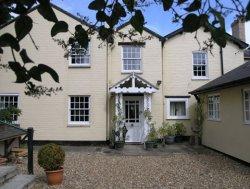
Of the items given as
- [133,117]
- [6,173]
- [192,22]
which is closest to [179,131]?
[133,117]

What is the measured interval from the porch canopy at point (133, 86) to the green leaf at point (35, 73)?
17886mm

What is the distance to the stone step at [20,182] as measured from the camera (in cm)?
936

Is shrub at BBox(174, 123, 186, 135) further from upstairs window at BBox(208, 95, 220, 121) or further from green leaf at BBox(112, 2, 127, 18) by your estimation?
green leaf at BBox(112, 2, 127, 18)

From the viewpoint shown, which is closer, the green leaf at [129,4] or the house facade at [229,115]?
the green leaf at [129,4]

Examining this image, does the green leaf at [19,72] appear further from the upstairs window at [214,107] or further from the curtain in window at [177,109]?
the curtain in window at [177,109]

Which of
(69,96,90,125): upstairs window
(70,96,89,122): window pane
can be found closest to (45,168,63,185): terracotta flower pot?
(69,96,90,125): upstairs window

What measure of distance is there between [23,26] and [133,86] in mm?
18231

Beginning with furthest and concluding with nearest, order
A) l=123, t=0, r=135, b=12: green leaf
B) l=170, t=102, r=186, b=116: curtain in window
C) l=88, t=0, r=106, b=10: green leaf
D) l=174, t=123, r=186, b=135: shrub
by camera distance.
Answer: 1. l=170, t=102, r=186, b=116: curtain in window
2. l=174, t=123, r=186, b=135: shrub
3. l=123, t=0, r=135, b=12: green leaf
4. l=88, t=0, r=106, b=10: green leaf

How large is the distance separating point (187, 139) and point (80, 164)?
9264mm

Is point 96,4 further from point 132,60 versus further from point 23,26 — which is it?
point 132,60

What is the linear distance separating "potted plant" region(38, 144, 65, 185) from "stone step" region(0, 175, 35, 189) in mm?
555

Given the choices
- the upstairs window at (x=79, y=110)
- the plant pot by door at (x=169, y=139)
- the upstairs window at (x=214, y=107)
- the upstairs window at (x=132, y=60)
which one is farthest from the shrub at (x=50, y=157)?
the upstairs window at (x=132, y=60)

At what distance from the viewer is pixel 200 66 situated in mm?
22234

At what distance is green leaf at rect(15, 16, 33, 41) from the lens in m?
1.79
